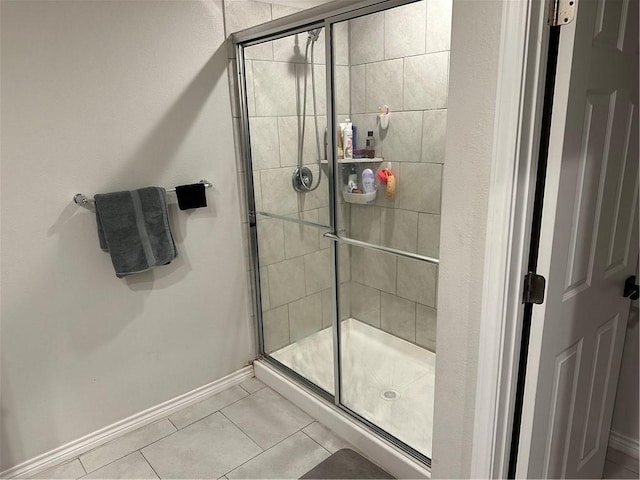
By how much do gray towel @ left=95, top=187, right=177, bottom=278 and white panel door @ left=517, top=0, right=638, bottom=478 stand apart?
1559mm

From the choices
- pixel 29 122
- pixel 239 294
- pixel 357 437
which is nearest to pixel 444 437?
pixel 357 437

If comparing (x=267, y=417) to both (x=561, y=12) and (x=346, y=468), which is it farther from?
(x=561, y=12)

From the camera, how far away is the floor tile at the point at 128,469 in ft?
6.21

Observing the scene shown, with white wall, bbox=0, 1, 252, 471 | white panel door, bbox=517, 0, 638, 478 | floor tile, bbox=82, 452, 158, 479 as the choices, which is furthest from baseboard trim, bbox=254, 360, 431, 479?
floor tile, bbox=82, 452, 158, 479

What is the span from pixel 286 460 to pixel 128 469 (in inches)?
27.3

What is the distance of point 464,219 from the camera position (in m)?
1.12

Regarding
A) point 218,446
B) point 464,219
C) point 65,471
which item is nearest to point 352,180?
point 464,219

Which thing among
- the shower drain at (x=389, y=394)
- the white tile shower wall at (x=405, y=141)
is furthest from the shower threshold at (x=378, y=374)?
the white tile shower wall at (x=405, y=141)

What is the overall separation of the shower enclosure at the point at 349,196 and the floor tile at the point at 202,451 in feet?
1.48

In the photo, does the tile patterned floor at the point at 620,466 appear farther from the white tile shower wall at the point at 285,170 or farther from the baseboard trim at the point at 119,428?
the baseboard trim at the point at 119,428

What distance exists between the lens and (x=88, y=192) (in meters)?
1.85

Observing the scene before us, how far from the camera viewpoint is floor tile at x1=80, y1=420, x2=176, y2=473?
6.50ft

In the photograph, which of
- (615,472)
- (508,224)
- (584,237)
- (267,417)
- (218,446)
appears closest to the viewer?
(508,224)

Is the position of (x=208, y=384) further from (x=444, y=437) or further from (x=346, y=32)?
(x=346, y=32)
